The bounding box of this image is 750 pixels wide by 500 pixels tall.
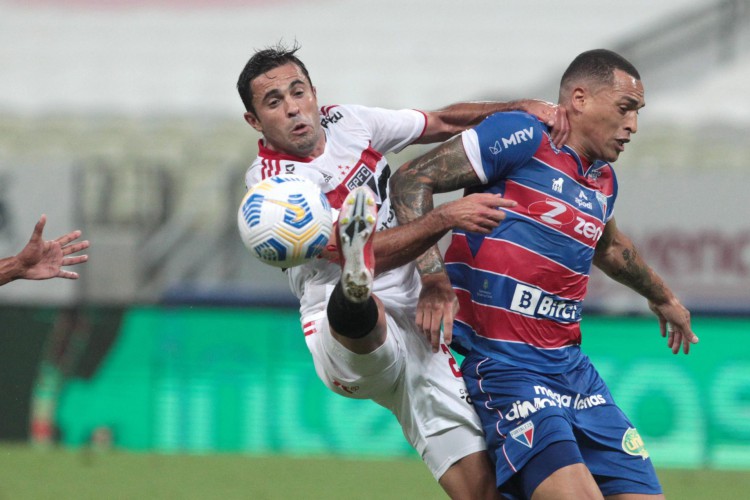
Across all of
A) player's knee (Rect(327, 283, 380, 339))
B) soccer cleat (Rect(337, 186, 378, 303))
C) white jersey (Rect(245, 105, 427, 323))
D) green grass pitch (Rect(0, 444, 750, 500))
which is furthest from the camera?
green grass pitch (Rect(0, 444, 750, 500))

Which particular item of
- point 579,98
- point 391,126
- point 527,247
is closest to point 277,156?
point 391,126

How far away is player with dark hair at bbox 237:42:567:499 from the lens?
14.4 feet

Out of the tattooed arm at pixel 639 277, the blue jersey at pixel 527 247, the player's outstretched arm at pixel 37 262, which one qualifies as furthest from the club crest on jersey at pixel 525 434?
the player's outstretched arm at pixel 37 262

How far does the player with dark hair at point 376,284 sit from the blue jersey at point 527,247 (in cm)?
17

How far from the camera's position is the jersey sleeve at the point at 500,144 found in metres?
4.59

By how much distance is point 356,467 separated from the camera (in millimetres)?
8953

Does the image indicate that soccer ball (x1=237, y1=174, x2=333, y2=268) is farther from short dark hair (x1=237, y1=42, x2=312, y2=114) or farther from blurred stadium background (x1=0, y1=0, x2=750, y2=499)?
blurred stadium background (x1=0, y1=0, x2=750, y2=499)

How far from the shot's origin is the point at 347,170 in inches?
190

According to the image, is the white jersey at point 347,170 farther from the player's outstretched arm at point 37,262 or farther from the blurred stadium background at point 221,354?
the blurred stadium background at point 221,354

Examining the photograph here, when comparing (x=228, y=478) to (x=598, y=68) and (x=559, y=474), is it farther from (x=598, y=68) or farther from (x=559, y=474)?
(x=598, y=68)

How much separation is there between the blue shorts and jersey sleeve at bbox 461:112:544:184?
761 millimetres

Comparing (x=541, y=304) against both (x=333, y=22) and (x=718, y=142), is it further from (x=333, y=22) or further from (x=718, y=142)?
(x=333, y=22)

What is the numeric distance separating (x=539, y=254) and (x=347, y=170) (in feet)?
2.82

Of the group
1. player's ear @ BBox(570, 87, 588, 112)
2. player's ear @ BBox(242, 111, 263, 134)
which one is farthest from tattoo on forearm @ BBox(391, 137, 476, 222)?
player's ear @ BBox(242, 111, 263, 134)
